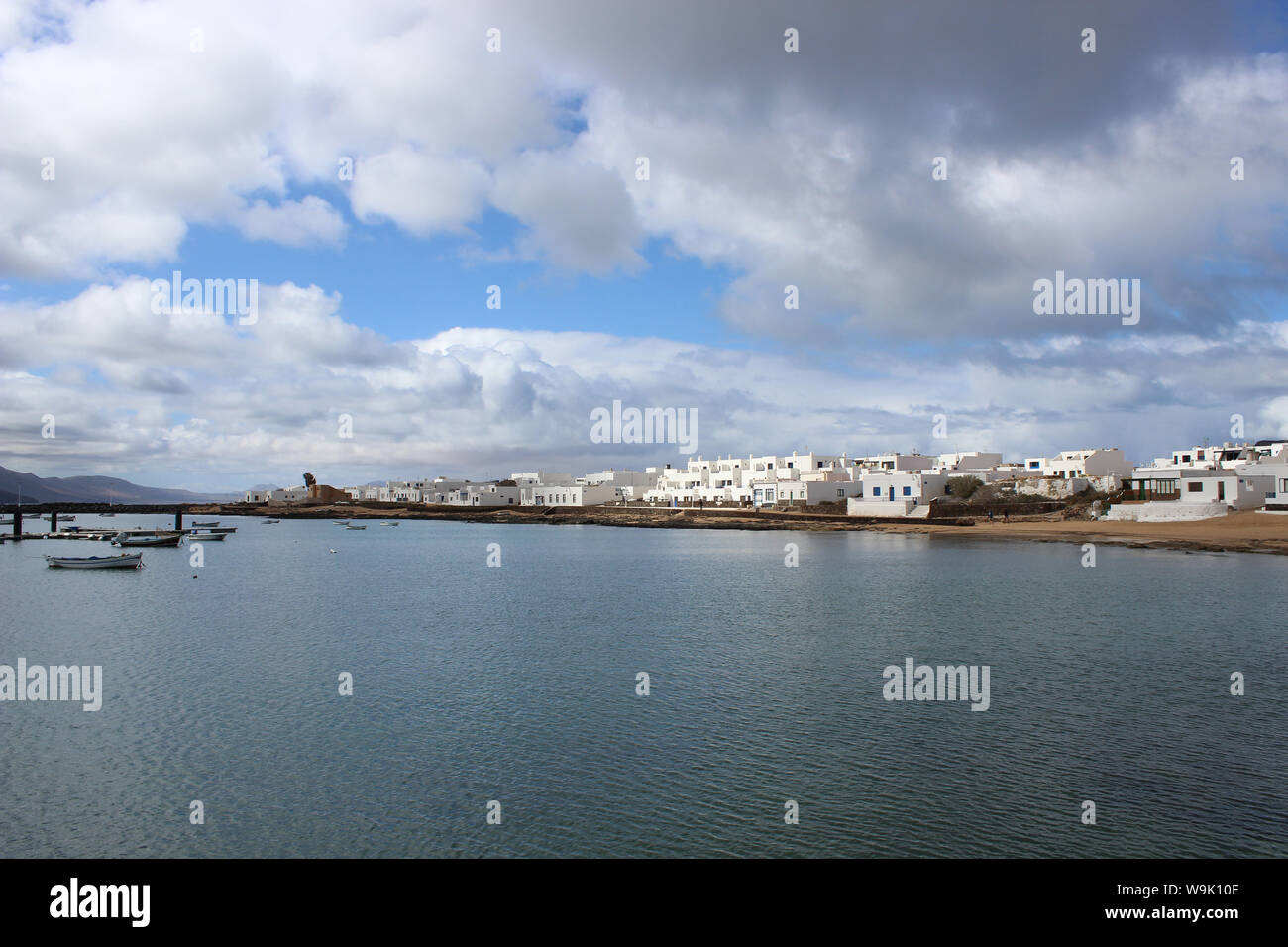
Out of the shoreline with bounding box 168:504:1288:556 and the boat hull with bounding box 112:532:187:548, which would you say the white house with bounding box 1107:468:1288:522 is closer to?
the shoreline with bounding box 168:504:1288:556

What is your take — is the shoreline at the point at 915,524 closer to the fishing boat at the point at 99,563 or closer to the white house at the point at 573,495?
the white house at the point at 573,495

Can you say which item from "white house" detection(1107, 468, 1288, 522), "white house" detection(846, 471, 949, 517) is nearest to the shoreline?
"white house" detection(1107, 468, 1288, 522)

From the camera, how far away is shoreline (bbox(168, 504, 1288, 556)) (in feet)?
184

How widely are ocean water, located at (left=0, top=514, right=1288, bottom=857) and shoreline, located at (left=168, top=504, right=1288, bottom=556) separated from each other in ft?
84.5

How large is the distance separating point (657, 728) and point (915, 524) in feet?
234

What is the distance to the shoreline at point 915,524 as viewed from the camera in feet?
184

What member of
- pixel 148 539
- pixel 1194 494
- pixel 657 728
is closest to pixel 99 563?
pixel 148 539

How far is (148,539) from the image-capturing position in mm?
69750

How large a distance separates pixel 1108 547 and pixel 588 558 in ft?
126

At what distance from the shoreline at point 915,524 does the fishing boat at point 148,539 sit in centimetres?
5418

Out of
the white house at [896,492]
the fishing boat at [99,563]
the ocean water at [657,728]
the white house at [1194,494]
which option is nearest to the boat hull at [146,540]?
the fishing boat at [99,563]

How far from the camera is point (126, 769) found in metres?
14.0
